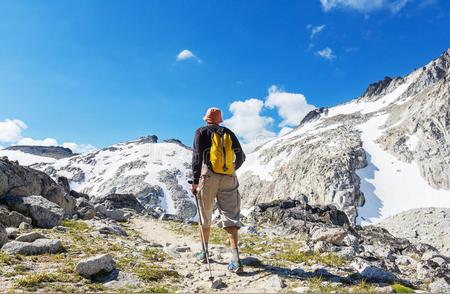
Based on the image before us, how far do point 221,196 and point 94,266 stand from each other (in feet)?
11.8

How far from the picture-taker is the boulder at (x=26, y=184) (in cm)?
1986

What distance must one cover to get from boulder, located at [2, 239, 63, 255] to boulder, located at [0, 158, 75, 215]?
9915 millimetres

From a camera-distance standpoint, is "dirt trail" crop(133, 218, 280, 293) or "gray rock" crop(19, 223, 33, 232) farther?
"gray rock" crop(19, 223, 33, 232)

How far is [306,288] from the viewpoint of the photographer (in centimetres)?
809

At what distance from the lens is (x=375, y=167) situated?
145875 millimetres

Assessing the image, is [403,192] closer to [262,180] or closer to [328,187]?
[328,187]

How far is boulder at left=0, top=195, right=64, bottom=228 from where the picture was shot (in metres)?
16.5

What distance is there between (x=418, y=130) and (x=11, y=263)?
161458 millimetres

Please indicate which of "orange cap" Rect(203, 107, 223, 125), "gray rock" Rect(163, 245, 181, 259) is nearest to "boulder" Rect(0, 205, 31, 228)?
"gray rock" Rect(163, 245, 181, 259)

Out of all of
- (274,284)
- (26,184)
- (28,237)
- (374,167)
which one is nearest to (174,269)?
(274,284)

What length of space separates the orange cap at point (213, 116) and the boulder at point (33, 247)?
5546 millimetres

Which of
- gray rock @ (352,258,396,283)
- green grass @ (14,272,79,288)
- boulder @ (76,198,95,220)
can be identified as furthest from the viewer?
boulder @ (76,198,95,220)

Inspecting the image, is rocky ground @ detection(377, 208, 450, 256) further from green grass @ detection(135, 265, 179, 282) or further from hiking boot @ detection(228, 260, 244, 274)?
green grass @ detection(135, 265, 179, 282)

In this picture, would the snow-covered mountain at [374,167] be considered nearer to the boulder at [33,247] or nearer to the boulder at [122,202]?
the boulder at [122,202]
